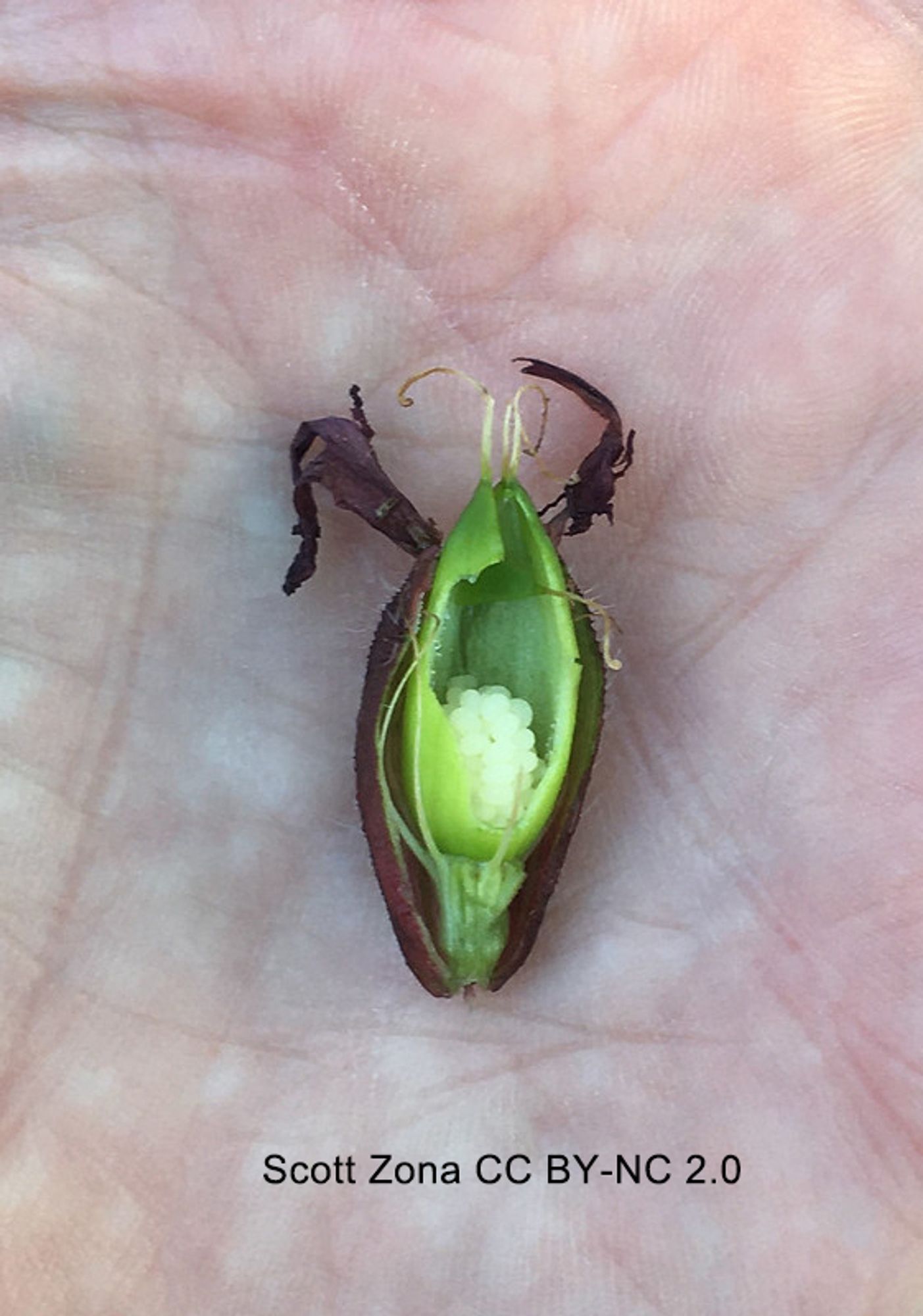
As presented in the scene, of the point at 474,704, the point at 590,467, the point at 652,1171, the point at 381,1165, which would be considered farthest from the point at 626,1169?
the point at 590,467

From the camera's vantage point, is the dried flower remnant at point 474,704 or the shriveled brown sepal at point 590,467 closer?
the dried flower remnant at point 474,704

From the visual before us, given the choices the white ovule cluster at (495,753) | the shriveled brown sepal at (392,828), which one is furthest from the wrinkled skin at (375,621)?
the white ovule cluster at (495,753)

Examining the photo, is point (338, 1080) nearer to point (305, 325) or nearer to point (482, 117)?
point (305, 325)

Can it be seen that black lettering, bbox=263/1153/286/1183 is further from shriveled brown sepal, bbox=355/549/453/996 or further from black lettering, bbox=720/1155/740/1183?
black lettering, bbox=720/1155/740/1183

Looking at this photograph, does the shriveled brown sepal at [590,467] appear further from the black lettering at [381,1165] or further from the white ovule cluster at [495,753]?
the black lettering at [381,1165]

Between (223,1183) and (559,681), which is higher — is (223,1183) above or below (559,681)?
below

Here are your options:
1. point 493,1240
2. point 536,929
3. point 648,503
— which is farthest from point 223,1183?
point 648,503
